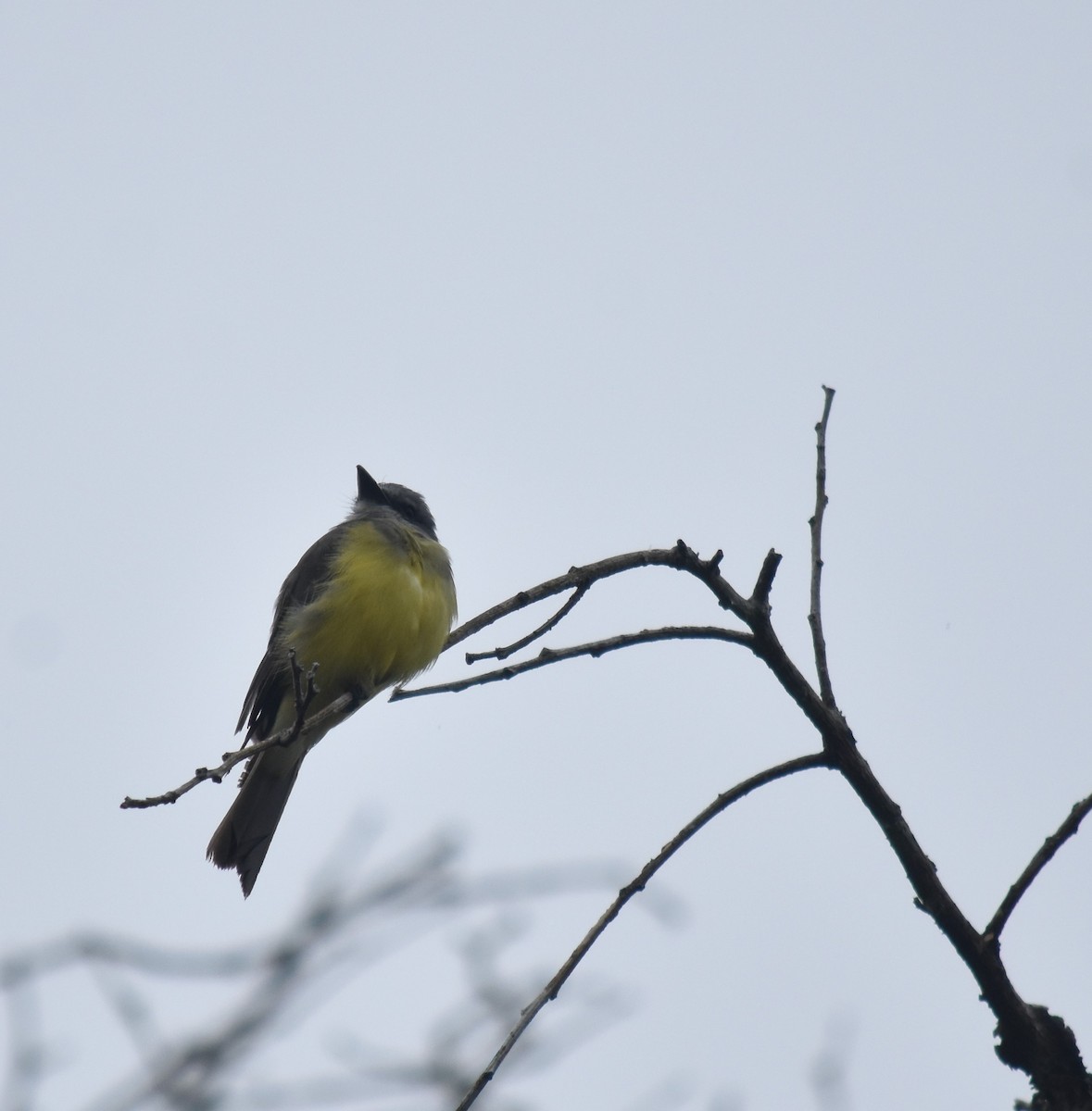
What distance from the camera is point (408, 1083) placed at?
356 centimetres

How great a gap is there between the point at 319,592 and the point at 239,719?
2.86 feet

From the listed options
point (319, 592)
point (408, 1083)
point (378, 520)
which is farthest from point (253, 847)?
point (408, 1083)

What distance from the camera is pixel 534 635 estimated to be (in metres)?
3.32

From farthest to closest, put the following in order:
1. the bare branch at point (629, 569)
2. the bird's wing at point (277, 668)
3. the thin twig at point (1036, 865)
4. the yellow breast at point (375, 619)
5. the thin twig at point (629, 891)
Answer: the bird's wing at point (277, 668) → the yellow breast at point (375, 619) → the bare branch at point (629, 569) → the thin twig at point (1036, 865) → the thin twig at point (629, 891)

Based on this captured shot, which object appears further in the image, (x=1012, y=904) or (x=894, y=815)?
(x=894, y=815)

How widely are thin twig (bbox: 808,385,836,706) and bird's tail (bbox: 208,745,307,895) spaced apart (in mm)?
4192

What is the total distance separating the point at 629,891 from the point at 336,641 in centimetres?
441

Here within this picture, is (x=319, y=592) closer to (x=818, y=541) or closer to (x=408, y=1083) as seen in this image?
(x=408, y=1083)

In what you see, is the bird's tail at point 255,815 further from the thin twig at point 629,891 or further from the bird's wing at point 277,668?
the thin twig at point 629,891

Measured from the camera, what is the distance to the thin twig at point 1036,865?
2.60 meters

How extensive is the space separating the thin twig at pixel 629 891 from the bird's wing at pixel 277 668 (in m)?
4.47

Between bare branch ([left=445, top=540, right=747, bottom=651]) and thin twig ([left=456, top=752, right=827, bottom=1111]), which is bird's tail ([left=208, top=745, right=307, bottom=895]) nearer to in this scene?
bare branch ([left=445, top=540, right=747, bottom=651])

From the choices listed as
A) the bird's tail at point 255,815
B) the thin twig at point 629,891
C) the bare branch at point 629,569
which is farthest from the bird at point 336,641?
the thin twig at point 629,891

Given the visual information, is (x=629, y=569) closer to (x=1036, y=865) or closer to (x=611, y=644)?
(x=611, y=644)
